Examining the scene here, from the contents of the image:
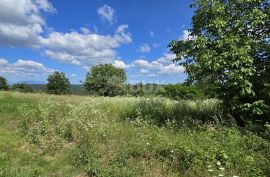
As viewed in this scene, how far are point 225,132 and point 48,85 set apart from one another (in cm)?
8829

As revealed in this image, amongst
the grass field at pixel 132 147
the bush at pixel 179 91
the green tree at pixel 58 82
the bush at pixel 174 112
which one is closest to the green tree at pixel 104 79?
the green tree at pixel 58 82

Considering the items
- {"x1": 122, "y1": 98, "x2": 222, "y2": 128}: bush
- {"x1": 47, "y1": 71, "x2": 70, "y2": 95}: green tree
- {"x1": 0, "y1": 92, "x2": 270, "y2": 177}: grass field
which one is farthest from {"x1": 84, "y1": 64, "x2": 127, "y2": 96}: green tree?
{"x1": 0, "y1": 92, "x2": 270, "y2": 177}: grass field

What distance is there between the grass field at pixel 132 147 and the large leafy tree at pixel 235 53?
3.49 feet

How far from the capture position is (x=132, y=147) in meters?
9.25

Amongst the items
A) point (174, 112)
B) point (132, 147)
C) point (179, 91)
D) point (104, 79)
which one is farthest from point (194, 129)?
point (104, 79)

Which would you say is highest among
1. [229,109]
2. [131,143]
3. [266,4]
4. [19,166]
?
[266,4]

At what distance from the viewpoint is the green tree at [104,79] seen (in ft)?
248

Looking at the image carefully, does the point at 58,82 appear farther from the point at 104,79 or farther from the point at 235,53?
the point at 235,53

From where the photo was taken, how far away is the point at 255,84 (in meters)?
10.8

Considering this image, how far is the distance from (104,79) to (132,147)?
248 feet

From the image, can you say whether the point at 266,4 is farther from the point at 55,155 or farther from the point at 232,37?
the point at 55,155

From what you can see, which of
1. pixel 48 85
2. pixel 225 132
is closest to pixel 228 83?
pixel 225 132

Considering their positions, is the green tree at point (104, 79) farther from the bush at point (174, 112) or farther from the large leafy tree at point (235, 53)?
the large leafy tree at point (235, 53)

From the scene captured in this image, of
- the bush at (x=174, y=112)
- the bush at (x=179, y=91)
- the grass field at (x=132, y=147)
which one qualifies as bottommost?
the grass field at (x=132, y=147)
